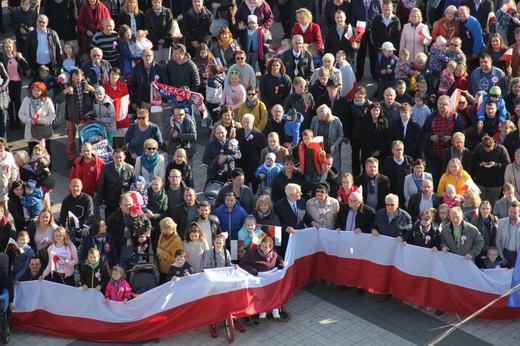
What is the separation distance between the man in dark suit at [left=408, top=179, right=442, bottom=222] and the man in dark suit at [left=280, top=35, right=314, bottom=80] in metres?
4.27

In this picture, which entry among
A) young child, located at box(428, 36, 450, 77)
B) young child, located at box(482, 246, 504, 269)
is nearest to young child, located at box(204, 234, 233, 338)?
young child, located at box(482, 246, 504, 269)

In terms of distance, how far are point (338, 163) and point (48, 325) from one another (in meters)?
5.06

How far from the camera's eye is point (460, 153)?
60.5 ft

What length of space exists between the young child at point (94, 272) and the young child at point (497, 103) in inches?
243

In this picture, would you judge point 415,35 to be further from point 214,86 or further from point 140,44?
point 140,44

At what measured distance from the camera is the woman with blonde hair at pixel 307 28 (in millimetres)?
22047

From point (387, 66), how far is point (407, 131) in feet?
7.35

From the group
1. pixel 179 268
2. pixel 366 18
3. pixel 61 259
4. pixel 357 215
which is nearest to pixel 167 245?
pixel 179 268

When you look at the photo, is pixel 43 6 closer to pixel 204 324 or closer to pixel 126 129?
pixel 126 129

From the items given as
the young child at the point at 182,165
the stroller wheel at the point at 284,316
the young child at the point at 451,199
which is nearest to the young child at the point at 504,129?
the young child at the point at 451,199

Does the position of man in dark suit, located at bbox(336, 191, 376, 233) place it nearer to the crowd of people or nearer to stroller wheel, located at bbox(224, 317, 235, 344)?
the crowd of people

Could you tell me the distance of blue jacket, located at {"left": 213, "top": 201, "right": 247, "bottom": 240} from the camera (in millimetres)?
17359

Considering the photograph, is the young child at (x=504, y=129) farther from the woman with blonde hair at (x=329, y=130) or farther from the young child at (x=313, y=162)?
the young child at (x=313, y=162)

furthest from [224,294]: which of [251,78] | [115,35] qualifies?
[115,35]
